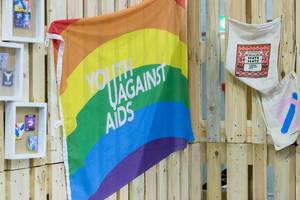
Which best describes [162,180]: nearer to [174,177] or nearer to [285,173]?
[174,177]

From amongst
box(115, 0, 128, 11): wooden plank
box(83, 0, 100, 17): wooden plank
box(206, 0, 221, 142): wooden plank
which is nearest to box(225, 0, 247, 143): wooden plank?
box(206, 0, 221, 142): wooden plank

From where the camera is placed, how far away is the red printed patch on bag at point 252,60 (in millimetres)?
4781

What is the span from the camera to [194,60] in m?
5.11

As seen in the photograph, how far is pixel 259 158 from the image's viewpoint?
4812 mm

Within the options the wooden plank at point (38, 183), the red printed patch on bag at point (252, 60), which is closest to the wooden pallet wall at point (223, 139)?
the red printed patch on bag at point (252, 60)

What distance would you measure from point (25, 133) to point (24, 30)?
0.59 meters

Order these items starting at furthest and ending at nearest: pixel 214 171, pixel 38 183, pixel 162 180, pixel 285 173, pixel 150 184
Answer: pixel 214 171 → pixel 285 173 → pixel 162 180 → pixel 150 184 → pixel 38 183

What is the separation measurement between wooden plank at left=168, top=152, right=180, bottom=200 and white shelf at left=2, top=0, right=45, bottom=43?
1.95 metres

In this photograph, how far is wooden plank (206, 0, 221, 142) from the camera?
5.04m

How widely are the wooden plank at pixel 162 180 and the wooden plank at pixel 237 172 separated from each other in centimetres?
65

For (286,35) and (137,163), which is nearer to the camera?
(137,163)

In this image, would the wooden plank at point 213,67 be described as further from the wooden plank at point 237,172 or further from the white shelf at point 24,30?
the white shelf at point 24,30

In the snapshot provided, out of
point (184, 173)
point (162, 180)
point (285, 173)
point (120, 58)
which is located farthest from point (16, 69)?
point (285, 173)

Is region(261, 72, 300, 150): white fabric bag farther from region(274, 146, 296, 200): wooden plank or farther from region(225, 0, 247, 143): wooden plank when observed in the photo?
region(225, 0, 247, 143): wooden plank
